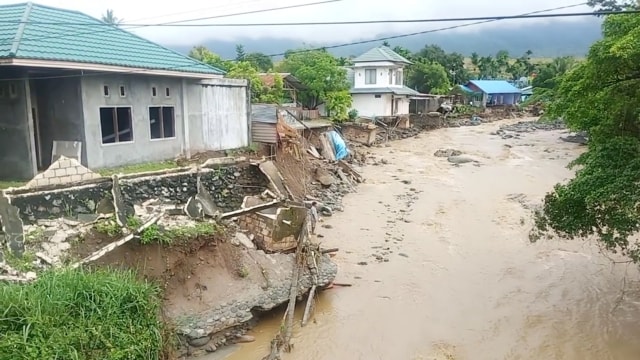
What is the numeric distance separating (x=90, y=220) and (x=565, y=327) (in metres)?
11.5

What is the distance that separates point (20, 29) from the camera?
14.2 meters

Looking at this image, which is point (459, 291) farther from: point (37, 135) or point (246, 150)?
point (37, 135)

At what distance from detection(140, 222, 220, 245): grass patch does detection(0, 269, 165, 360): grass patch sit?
163 centimetres

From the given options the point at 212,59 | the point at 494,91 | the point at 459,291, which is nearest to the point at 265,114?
the point at 459,291

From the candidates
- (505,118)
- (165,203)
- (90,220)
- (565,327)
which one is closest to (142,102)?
(165,203)

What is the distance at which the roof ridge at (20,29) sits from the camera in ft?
41.8

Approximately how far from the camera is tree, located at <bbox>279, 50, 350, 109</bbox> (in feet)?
121

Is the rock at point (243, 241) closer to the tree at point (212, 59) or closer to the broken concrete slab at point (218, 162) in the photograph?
the broken concrete slab at point (218, 162)

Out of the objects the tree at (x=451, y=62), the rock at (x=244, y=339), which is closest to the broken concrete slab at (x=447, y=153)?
the rock at (x=244, y=339)

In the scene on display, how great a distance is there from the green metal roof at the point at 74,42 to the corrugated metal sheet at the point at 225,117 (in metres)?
1.30

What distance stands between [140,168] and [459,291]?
10.5 meters

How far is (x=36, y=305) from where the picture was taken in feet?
25.5

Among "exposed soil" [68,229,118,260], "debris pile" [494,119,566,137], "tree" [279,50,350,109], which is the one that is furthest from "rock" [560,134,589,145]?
"exposed soil" [68,229,118,260]

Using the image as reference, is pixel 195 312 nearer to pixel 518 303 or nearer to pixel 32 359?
pixel 32 359
